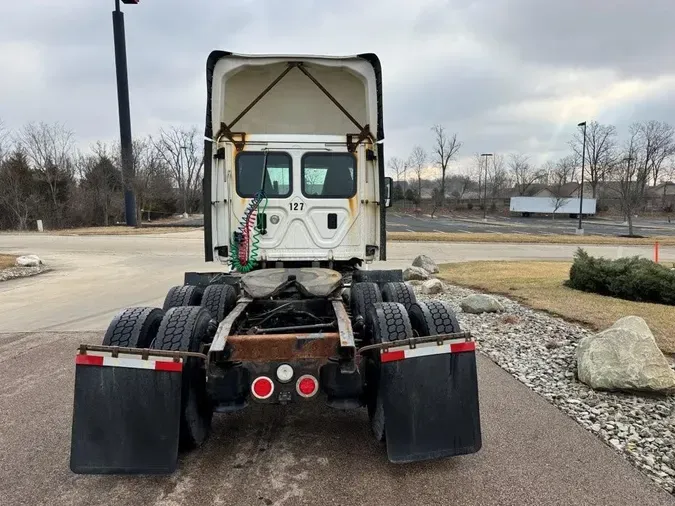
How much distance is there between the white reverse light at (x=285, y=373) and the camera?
315 cm

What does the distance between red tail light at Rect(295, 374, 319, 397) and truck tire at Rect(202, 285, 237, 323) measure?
5.16 ft

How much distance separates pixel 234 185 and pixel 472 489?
152 inches

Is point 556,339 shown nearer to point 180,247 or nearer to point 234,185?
point 234,185

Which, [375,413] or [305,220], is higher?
[305,220]

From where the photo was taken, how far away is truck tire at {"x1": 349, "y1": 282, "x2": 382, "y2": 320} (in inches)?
174

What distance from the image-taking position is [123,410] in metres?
2.99

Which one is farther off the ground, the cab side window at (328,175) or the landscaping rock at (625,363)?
the cab side window at (328,175)

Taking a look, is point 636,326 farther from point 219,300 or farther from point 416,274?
point 416,274

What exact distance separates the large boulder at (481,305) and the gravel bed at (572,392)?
19 centimetres

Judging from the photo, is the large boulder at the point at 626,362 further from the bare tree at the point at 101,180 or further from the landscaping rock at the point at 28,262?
the bare tree at the point at 101,180

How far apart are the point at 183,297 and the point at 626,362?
4293mm

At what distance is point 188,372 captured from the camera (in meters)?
3.26

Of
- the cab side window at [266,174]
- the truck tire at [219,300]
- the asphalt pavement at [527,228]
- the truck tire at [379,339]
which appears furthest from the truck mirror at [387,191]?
the asphalt pavement at [527,228]

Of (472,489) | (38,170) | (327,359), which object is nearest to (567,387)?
(472,489)
